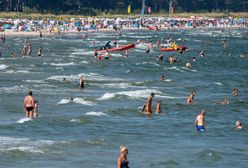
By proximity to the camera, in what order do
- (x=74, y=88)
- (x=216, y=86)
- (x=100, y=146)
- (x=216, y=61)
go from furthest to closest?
(x=216, y=61) < (x=216, y=86) < (x=74, y=88) < (x=100, y=146)

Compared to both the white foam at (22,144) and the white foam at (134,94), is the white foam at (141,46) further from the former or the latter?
the white foam at (22,144)

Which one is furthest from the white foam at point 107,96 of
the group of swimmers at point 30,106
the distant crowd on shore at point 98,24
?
the distant crowd on shore at point 98,24

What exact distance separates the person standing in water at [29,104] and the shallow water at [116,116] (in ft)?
1.61

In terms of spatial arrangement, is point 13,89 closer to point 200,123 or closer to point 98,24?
point 200,123

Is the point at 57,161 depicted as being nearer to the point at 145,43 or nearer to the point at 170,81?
the point at 170,81

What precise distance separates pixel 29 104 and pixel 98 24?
382ft

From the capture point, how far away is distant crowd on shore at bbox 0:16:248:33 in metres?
129

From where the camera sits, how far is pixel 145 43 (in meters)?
107

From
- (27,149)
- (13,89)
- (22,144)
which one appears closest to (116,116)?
(22,144)

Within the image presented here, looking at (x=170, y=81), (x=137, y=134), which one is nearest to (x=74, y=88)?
(x=170, y=81)

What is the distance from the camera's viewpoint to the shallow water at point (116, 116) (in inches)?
1181

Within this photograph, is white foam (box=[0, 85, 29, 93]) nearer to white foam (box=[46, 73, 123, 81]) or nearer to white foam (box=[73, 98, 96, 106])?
white foam (box=[73, 98, 96, 106])

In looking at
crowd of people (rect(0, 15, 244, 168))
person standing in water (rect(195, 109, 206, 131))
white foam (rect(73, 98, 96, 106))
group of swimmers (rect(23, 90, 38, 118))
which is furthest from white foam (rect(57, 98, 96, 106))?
person standing in water (rect(195, 109, 206, 131))

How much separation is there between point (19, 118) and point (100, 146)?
750cm
